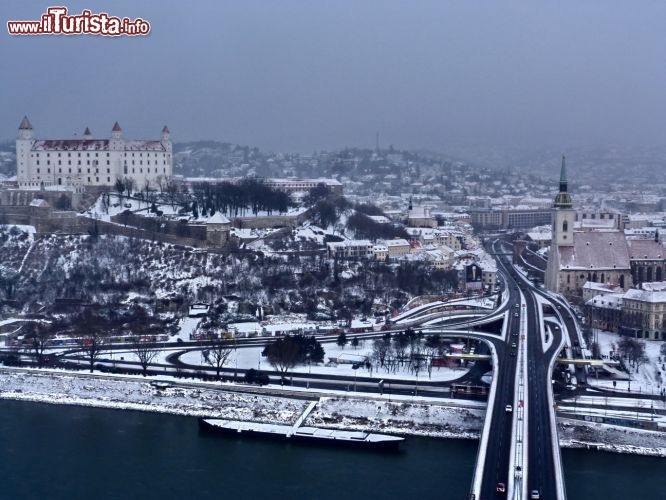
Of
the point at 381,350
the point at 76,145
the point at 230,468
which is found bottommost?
the point at 230,468

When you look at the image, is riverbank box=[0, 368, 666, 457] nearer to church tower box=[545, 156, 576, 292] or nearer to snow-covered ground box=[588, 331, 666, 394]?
snow-covered ground box=[588, 331, 666, 394]

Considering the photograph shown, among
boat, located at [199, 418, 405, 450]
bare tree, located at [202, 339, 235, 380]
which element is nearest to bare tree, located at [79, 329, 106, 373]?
bare tree, located at [202, 339, 235, 380]

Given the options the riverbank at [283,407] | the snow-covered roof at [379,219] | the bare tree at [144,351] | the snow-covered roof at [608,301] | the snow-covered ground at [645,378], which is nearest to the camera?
the riverbank at [283,407]

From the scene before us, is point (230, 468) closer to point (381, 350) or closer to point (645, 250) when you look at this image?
point (381, 350)

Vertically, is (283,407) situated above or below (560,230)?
below

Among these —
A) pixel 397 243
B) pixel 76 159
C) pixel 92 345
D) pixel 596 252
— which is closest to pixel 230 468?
pixel 92 345

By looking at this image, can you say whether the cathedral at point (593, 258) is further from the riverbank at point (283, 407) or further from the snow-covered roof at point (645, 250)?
the riverbank at point (283, 407)

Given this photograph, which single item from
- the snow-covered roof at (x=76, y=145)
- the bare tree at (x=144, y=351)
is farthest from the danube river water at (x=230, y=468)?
the snow-covered roof at (x=76, y=145)
